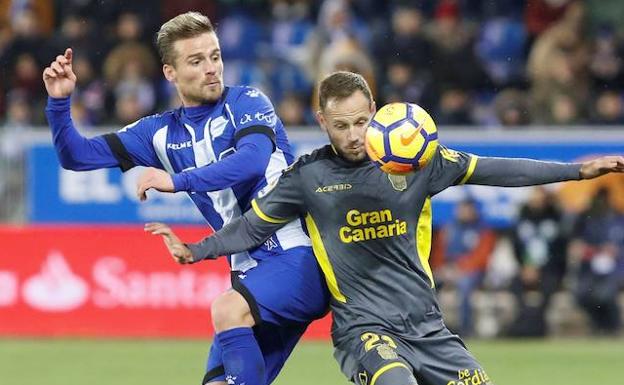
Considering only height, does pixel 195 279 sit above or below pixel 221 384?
below

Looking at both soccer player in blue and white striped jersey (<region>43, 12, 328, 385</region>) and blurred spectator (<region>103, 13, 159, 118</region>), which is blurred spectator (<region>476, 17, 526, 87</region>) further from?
soccer player in blue and white striped jersey (<region>43, 12, 328, 385</region>)

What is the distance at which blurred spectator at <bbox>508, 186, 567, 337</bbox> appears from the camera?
15.8 meters

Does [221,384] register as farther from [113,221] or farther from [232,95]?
[113,221]

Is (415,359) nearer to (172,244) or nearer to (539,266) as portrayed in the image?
(172,244)

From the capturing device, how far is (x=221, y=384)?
7754mm

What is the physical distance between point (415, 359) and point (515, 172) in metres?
1.12

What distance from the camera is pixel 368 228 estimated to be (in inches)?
291

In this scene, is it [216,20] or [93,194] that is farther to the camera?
[216,20]

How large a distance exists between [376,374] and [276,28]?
1253 centimetres

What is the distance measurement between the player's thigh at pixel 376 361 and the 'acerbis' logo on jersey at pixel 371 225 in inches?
19.9

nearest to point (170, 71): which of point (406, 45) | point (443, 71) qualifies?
point (443, 71)

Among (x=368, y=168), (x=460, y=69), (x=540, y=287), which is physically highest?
(x=368, y=168)

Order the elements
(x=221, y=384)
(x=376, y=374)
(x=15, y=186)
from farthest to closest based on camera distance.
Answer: (x=15, y=186)
(x=221, y=384)
(x=376, y=374)

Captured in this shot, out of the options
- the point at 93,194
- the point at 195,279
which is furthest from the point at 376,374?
the point at 93,194
